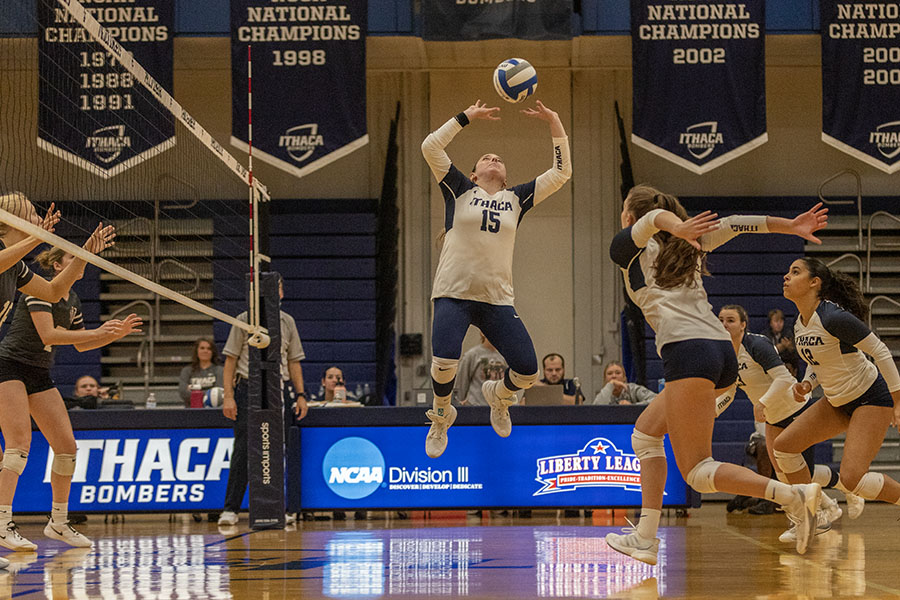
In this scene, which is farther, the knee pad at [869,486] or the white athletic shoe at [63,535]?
the white athletic shoe at [63,535]

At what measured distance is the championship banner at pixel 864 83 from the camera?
40.0 ft

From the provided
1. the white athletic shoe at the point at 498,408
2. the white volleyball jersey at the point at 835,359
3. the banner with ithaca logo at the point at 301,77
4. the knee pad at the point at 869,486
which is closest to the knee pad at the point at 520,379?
the white athletic shoe at the point at 498,408

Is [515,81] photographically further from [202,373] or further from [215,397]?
[202,373]

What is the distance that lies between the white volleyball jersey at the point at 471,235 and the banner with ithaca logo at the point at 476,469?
2769 mm

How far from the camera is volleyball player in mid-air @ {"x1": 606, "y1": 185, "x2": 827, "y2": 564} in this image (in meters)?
4.77

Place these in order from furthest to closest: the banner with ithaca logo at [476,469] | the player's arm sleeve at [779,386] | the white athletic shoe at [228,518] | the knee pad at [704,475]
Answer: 1. the banner with ithaca logo at [476,469]
2. the white athletic shoe at [228,518]
3. the player's arm sleeve at [779,386]
4. the knee pad at [704,475]

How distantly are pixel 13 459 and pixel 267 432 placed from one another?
2.17 m

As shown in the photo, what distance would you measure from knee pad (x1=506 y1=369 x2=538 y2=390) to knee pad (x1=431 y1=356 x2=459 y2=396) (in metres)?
0.37

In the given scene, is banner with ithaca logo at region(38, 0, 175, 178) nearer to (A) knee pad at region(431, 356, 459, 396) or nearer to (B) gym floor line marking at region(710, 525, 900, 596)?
(A) knee pad at region(431, 356, 459, 396)

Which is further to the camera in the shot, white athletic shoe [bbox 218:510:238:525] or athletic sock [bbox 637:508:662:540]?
white athletic shoe [bbox 218:510:238:525]

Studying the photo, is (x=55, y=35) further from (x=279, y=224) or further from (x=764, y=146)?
(x=764, y=146)

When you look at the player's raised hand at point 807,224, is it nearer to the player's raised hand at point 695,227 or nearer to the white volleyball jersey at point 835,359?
the player's raised hand at point 695,227

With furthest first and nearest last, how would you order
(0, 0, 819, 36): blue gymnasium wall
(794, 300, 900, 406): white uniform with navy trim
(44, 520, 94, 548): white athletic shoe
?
(0, 0, 819, 36): blue gymnasium wall < (44, 520, 94, 548): white athletic shoe < (794, 300, 900, 406): white uniform with navy trim

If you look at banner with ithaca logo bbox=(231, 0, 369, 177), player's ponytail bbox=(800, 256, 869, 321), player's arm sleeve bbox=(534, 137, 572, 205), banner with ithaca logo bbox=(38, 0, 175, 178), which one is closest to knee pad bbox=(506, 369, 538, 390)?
player's arm sleeve bbox=(534, 137, 572, 205)
